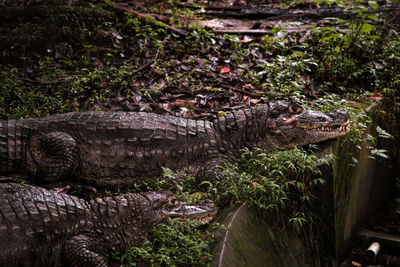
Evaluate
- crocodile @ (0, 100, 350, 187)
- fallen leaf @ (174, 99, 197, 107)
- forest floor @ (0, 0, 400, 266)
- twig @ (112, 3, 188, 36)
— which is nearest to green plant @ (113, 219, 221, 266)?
crocodile @ (0, 100, 350, 187)

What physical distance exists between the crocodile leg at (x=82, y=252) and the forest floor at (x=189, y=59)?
259 centimetres

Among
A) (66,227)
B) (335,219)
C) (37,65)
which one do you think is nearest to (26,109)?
(37,65)

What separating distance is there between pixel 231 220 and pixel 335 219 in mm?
1783

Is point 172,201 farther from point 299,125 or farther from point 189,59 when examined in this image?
point 189,59

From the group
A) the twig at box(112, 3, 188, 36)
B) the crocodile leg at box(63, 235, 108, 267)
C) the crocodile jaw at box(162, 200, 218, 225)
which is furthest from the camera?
the twig at box(112, 3, 188, 36)

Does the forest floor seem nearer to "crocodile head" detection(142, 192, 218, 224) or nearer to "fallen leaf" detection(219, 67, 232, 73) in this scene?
"fallen leaf" detection(219, 67, 232, 73)

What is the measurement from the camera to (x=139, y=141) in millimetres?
4668

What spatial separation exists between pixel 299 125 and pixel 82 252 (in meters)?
2.64

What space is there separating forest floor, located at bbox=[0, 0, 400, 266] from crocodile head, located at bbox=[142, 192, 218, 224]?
6.68 ft

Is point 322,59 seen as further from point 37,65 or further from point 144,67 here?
point 37,65

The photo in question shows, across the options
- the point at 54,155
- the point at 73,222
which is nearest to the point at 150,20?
the point at 54,155

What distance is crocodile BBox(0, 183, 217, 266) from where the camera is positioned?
3.29 meters

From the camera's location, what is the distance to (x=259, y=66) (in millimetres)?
6762

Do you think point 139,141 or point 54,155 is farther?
point 139,141
